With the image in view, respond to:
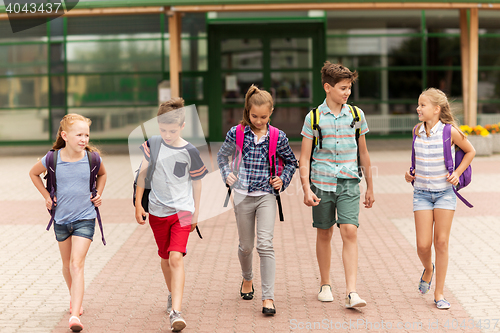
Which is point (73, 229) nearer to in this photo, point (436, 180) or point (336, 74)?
point (336, 74)

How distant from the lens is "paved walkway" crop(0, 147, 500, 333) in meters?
4.32

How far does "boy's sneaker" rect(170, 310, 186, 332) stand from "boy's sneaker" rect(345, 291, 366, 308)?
125 centimetres

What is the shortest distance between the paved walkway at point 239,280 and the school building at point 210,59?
33.3 ft

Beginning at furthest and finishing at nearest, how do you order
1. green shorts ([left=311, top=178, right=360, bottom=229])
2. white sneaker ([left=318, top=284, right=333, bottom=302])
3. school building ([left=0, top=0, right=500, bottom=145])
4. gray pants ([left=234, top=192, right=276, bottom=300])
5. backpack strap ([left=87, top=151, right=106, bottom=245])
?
school building ([left=0, top=0, right=500, bottom=145]), white sneaker ([left=318, top=284, right=333, bottom=302]), green shorts ([left=311, top=178, right=360, bottom=229]), gray pants ([left=234, top=192, right=276, bottom=300]), backpack strap ([left=87, top=151, right=106, bottom=245])

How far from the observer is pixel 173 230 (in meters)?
4.31

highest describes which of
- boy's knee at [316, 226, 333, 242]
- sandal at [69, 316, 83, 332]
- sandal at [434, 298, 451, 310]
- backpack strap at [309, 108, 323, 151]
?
backpack strap at [309, 108, 323, 151]

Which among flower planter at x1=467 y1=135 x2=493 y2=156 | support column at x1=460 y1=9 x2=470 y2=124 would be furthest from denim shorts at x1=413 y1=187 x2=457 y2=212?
support column at x1=460 y1=9 x2=470 y2=124

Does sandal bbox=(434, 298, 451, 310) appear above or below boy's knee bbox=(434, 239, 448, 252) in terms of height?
below

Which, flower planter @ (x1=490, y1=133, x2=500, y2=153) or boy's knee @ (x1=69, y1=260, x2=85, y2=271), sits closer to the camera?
boy's knee @ (x1=69, y1=260, x2=85, y2=271)

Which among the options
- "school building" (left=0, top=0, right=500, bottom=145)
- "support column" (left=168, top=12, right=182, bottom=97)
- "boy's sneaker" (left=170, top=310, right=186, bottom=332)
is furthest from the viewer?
"school building" (left=0, top=0, right=500, bottom=145)

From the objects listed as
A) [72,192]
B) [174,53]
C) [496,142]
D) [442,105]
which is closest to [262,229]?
[72,192]

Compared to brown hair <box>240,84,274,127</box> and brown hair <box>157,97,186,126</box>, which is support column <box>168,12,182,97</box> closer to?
brown hair <box>240,84,274,127</box>

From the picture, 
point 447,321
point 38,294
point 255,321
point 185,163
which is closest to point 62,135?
point 185,163

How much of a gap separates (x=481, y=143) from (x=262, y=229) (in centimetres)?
1193
